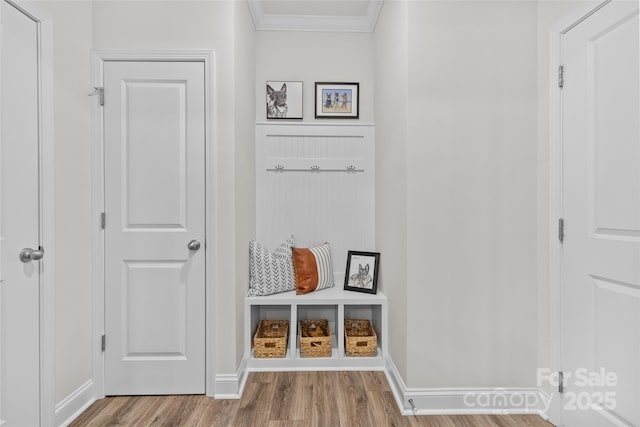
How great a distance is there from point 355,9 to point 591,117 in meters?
1.94

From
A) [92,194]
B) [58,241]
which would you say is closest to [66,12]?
[92,194]

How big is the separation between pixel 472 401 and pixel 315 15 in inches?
118

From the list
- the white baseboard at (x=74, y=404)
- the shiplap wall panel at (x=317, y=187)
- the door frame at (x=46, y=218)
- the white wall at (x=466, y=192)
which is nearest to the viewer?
the door frame at (x=46, y=218)

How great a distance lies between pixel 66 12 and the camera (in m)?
2.07

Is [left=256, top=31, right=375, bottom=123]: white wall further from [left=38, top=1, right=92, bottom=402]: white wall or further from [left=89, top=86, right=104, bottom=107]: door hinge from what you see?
[left=38, top=1, right=92, bottom=402]: white wall

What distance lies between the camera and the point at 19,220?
5.82ft

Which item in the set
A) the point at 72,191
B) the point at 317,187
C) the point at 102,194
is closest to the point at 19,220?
the point at 72,191

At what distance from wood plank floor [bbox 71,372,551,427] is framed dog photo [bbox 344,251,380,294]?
683mm

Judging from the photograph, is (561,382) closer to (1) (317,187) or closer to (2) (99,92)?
(1) (317,187)

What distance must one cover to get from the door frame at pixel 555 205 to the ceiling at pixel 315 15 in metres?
1.34

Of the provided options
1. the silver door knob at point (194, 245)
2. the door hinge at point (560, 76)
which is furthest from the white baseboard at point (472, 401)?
the door hinge at point (560, 76)

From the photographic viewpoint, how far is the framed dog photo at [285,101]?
3145 mm

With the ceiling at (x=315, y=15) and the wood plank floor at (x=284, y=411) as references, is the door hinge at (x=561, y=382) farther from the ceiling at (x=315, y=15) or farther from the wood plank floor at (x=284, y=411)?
the ceiling at (x=315, y=15)

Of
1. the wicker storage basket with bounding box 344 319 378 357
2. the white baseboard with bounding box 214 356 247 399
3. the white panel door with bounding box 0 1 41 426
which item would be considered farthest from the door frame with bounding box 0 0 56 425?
the wicker storage basket with bounding box 344 319 378 357
